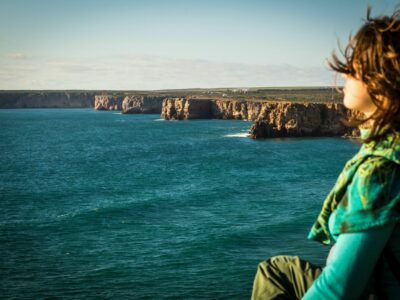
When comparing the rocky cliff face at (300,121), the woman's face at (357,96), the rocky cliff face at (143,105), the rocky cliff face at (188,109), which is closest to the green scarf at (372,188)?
the woman's face at (357,96)

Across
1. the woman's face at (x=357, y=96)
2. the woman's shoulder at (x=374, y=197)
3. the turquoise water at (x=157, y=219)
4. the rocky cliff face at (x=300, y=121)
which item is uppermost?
the woman's face at (x=357, y=96)

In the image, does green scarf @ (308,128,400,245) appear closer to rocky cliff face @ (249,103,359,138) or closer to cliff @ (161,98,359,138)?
cliff @ (161,98,359,138)

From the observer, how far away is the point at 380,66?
5.46ft

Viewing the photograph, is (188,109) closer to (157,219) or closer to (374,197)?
(157,219)

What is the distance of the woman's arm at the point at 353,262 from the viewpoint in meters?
1.54

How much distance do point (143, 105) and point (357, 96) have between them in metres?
189

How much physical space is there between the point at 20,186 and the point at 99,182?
7612 mm

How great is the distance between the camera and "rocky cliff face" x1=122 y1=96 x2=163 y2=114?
186750 mm

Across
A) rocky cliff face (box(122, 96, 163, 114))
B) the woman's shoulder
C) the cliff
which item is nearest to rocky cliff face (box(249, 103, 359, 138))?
the cliff

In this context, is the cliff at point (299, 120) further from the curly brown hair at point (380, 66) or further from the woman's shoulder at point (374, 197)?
the woman's shoulder at point (374, 197)

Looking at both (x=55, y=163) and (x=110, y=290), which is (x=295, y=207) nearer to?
(x=110, y=290)

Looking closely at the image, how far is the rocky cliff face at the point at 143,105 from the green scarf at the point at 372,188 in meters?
185

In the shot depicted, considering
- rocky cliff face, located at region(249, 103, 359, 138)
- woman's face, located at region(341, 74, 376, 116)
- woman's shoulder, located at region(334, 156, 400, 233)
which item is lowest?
rocky cliff face, located at region(249, 103, 359, 138)

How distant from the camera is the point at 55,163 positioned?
65.1m
